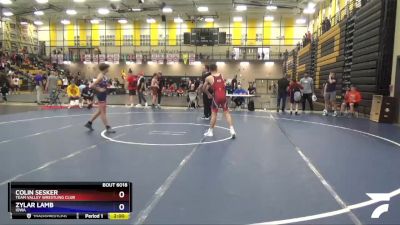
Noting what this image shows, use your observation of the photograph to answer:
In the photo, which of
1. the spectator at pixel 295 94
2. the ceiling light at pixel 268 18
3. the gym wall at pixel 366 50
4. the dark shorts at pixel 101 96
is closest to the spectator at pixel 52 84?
the dark shorts at pixel 101 96

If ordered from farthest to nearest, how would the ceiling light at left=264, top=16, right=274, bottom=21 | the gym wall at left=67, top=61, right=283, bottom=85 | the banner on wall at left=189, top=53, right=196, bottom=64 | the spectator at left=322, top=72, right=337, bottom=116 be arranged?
the gym wall at left=67, top=61, right=283, bottom=85 → the ceiling light at left=264, top=16, right=274, bottom=21 → the banner on wall at left=189, top=53, right=196, bottom=64 → the spectator at left=322, top=72, right=337, bottom=116

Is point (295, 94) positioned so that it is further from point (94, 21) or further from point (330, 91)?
point (94, 21)

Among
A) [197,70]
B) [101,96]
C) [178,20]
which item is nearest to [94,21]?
[178,20]

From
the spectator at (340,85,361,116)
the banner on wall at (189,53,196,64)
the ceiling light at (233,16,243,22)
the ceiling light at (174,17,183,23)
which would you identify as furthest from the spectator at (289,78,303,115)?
the ceiling light at (174,17,183,23)

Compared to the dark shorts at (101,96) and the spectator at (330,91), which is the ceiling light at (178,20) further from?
the dark shorts at (101,96)

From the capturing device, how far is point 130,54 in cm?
4503

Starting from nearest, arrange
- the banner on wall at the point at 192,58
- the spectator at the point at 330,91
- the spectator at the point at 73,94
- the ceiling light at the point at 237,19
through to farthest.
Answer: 1. the spectator at the point at 330,91
2. the spectator at the point at 73,94
3. the banner on wall at the point at 192,58
4. the ceiling light at the point at 237,19

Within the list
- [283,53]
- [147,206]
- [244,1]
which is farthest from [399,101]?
[283,53]

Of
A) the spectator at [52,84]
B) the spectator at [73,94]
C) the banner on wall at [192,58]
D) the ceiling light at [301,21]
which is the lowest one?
the spectator at [73,94]

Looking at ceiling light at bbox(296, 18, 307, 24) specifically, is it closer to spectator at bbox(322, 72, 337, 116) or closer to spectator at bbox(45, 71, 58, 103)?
spectator at bbox(322, 72, 337, 116)

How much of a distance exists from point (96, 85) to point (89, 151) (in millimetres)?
2663
